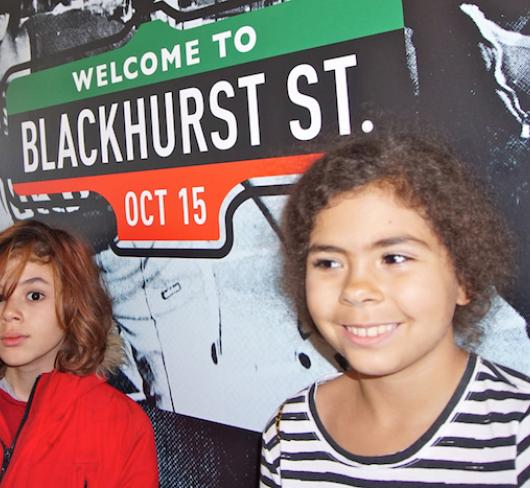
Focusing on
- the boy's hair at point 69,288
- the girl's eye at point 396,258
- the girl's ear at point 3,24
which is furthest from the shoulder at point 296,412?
the girl's ear at point 3,24

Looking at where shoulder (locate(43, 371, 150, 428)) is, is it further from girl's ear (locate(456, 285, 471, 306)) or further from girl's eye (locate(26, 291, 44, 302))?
girl's ear (locate(456, 285, 471, 306))

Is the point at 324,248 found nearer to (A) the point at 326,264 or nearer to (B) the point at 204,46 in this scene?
(A) the point at 326,264

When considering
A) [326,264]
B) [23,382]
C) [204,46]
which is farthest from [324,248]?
[23,382]

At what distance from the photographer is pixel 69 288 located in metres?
1.08

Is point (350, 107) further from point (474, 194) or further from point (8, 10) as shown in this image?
point (8, 10)

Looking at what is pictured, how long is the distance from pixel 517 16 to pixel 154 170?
67 cm

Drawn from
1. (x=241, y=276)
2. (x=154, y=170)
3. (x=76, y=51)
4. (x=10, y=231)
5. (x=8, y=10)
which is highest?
(x=8, y=10)

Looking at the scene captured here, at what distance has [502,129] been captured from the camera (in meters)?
0.78

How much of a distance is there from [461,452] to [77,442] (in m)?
0.62

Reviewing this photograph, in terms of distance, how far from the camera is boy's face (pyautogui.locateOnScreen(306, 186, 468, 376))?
0.67 meters

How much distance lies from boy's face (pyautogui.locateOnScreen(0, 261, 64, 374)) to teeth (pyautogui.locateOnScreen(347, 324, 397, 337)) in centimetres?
58

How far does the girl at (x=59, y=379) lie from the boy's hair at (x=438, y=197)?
48cm

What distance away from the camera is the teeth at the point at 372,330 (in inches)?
27.1

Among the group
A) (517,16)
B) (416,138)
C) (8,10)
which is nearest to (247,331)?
(416,138)
